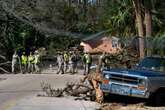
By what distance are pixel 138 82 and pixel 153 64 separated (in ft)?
6.02

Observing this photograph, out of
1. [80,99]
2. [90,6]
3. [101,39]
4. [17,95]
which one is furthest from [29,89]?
[90,6]

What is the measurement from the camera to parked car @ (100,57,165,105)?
59.9 ft

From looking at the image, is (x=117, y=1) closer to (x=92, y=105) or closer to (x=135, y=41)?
(x=135, y=41)

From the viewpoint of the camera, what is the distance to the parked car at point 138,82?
1827cm

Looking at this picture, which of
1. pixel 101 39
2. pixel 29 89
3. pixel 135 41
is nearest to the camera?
pixel 29 89

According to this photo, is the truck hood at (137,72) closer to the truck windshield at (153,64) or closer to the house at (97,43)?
the truck windshield at (153,64)

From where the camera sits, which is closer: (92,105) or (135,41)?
(92,105)

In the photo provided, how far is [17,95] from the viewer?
2250 cm

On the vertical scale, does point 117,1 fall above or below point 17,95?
above

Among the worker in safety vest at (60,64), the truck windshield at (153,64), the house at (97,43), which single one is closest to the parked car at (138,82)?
the truck windshield at (153,64)

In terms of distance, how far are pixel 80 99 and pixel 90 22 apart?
63.3 meters

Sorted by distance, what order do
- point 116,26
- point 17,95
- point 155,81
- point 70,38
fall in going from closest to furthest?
1. point 155,81
2. point 17,95
3. point 116,26
4. point 70,38

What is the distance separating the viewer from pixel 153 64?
20000 mm

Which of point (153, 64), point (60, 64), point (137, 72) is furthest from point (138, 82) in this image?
point (60, 64)
